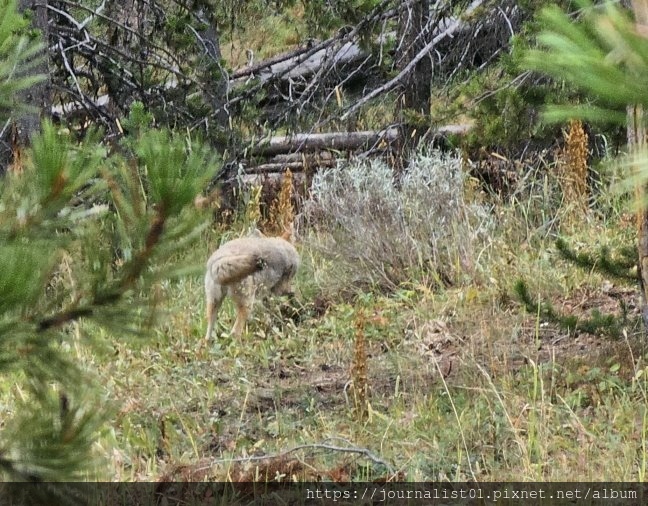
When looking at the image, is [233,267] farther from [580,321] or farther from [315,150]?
[315,150]

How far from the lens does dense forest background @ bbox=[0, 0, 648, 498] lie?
93.7 inches

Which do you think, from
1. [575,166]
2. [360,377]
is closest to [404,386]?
[360,377]

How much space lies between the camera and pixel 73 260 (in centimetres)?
249

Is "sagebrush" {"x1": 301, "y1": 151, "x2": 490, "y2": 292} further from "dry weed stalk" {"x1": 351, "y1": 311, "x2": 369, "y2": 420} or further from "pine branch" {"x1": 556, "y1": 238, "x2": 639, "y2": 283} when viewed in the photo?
"dry weed stalk" {"x1": 351, "y1": 311, "x2": 369, "y2": 420}

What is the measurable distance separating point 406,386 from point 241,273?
1.76 meters

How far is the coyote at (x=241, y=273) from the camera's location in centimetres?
660

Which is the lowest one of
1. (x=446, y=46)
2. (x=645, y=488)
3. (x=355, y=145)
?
(x=645, y=488)

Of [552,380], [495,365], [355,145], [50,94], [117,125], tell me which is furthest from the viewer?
[355,145]

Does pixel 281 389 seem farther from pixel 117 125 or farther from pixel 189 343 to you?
pixel 117 125

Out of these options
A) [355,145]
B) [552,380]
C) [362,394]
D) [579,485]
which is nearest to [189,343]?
[362,394]

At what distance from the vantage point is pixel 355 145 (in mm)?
11031

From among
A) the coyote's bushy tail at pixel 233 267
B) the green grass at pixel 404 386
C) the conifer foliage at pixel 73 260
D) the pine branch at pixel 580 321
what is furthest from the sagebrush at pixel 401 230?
the conifer foliage at pixel 73 260

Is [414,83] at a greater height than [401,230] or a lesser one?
greater

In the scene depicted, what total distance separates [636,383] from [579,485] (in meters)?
1.14
